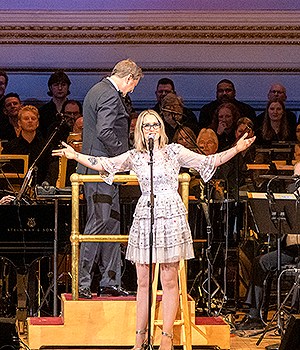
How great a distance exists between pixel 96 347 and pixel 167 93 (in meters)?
4.11

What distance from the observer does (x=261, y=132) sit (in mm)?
11156

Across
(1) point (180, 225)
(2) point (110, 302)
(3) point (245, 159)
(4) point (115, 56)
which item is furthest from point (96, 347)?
(4) point (115, 56)

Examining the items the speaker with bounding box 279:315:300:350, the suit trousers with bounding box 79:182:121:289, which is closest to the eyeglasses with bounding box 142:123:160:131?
the suit trousers with bounding box 79:182:121:289

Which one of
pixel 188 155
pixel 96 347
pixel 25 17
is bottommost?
pixel 96 347

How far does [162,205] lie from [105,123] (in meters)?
0.82

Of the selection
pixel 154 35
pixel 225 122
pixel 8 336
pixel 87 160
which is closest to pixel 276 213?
pixel 87 160

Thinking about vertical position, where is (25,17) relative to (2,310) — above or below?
above

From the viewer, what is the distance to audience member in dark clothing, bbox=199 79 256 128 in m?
11.4

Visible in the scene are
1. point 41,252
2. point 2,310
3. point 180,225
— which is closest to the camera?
point 180,225

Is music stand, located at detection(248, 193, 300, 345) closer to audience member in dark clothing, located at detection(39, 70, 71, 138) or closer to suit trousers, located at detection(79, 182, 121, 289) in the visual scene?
suit trousers, located at detection(79, 182, 121, 289)

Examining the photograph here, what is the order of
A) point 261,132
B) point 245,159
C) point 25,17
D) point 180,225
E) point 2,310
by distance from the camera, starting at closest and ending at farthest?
1. point 180,225
2. point 2,310
3. point 245,159
4. point 261,132
5. point 25,17

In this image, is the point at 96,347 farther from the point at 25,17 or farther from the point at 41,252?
the point at 25,17

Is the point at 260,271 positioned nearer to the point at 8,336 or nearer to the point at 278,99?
the point at 278,99

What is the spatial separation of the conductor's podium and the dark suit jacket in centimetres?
94
